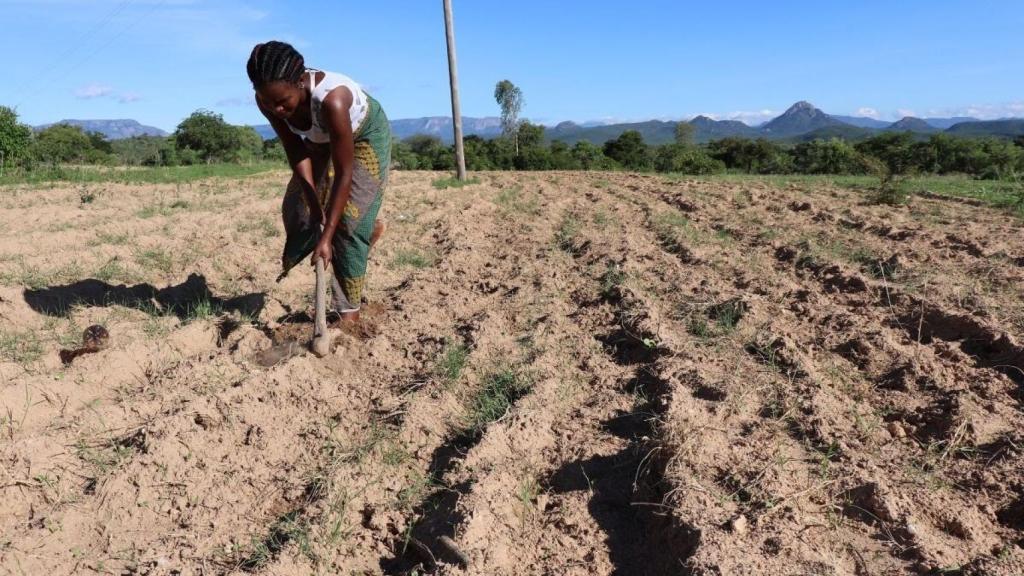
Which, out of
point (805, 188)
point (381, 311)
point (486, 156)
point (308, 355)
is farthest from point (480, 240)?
point (486, 156)

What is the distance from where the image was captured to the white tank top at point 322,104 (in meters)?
2.87

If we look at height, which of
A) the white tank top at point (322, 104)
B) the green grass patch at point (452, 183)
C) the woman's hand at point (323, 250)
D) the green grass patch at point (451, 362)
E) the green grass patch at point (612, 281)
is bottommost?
the green grass patch at point (451, 362)

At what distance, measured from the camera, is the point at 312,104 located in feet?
9.48

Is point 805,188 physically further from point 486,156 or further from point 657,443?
point 486,156

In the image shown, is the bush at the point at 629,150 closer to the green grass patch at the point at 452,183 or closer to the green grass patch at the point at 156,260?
the green grass patch at the point at 452,183

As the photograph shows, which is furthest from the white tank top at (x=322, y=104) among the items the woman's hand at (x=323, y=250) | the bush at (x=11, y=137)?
the bush at (x=11, y=137)

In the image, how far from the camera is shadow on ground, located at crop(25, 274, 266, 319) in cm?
388

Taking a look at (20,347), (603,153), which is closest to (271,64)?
(20,347)

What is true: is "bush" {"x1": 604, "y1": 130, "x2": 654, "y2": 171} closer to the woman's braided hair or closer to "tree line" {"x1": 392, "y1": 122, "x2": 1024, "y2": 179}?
"tree line" {"x1": 392, "y1": 122, "x2": 1024, "y2": 179}

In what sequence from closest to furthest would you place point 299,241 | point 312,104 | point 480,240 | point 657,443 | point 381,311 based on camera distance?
1. point 657,443
2. point 312,104
3. point 299,241
4. point 381,311
5. point 480,240

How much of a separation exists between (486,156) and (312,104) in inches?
1066

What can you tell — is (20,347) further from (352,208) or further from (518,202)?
(518,202)

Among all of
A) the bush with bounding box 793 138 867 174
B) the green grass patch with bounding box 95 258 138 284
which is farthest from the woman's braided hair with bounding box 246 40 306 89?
the bush with bounding box 793 138 867 174

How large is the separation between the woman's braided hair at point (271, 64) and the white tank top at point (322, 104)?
16 cm
